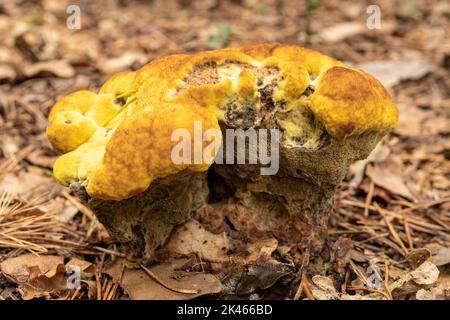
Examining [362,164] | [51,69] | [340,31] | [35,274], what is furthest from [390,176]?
[340,31]

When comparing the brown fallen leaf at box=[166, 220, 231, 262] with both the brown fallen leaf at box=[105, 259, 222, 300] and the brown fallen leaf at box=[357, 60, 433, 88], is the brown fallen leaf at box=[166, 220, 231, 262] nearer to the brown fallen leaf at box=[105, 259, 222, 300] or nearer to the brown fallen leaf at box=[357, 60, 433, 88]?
the brown fallen leaf at box=[105, 259, 222, 300]

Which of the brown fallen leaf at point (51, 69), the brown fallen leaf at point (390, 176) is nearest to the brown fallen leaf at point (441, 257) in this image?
the brown fallen leaf at point (390, 176)

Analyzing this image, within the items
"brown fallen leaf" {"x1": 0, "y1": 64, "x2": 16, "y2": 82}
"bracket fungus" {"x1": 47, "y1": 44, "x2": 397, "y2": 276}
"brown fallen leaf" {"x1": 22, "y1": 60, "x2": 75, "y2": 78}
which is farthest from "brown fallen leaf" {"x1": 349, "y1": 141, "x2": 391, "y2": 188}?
"brown fallen leaf" {"x1": 0, "y1": 64, "x2": 16, "y2": 82}

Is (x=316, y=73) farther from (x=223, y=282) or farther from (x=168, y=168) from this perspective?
(x=223, y=282)

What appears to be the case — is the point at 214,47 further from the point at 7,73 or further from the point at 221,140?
the point at 221,140

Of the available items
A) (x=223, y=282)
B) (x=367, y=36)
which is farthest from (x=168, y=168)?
(x=367, y=36)

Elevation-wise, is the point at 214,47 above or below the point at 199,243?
above

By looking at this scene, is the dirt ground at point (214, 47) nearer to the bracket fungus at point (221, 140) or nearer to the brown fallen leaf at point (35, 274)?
the brown fallen leaf at point (35, 274)
